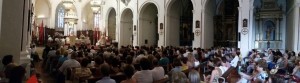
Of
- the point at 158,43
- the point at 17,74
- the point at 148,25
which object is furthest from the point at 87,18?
the point at 17,74

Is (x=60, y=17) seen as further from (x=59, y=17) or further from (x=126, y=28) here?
(x=126, y=28)

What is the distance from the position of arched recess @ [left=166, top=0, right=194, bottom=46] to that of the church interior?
0.08m

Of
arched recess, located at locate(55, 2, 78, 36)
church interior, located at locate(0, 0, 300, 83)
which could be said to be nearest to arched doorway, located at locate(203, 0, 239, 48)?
church interior, located at locate(0, 0, 300, 83)

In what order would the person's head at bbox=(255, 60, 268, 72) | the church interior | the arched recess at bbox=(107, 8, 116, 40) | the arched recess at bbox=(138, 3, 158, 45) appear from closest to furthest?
the church interior → the person's head at bbox=(255, 60, 268, 72) → the arched recess at bbox=(138, 3, 158, 45) → the arched recess at bbox=(107, 8, 116, 40)

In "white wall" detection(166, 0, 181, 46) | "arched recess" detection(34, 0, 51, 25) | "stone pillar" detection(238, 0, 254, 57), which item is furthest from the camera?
"arched recess" detection(34, 0, 51, 25)

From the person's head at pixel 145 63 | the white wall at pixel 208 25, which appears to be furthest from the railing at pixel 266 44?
the person's head at pixel 145 63

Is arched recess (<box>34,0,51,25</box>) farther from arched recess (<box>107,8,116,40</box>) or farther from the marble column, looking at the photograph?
the marble column

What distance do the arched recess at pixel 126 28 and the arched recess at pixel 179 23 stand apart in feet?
20.3

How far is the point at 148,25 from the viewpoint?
27984 millimetres

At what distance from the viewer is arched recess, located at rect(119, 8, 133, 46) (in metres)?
30.3

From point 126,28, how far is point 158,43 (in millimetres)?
6933

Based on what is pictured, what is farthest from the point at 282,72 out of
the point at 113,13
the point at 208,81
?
the point at 113,13

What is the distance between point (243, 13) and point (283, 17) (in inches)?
178

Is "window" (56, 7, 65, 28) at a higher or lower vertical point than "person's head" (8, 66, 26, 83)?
higher
